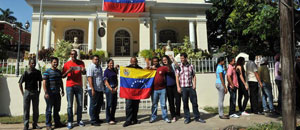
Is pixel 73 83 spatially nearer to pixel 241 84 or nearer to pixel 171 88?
pixel 171 88

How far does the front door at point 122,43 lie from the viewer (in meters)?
16.1

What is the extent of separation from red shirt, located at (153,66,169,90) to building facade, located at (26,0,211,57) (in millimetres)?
9818

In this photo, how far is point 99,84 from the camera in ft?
15.2

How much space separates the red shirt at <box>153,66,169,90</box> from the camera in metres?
4.67

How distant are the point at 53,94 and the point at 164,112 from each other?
270 cm

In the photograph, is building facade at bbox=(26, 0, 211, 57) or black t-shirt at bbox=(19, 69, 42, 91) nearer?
black t-shirt at bbox=(19, 69, 42, 91)

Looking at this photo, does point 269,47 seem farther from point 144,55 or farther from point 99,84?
point 99,84

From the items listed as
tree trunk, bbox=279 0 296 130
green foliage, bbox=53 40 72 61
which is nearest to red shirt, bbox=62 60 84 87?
tree trunk, bbox=279 0 296 130

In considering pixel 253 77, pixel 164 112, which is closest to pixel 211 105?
pixel 253 77

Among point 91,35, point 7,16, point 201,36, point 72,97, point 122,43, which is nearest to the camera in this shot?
point 72,97

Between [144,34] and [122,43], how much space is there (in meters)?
2.75

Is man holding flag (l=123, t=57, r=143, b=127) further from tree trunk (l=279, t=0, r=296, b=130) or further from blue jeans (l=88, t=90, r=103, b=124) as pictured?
tree trunk (l=279, t=0, r=296, b=130)

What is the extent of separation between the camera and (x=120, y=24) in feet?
53.0

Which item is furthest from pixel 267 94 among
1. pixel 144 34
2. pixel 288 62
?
pixel 144 34
